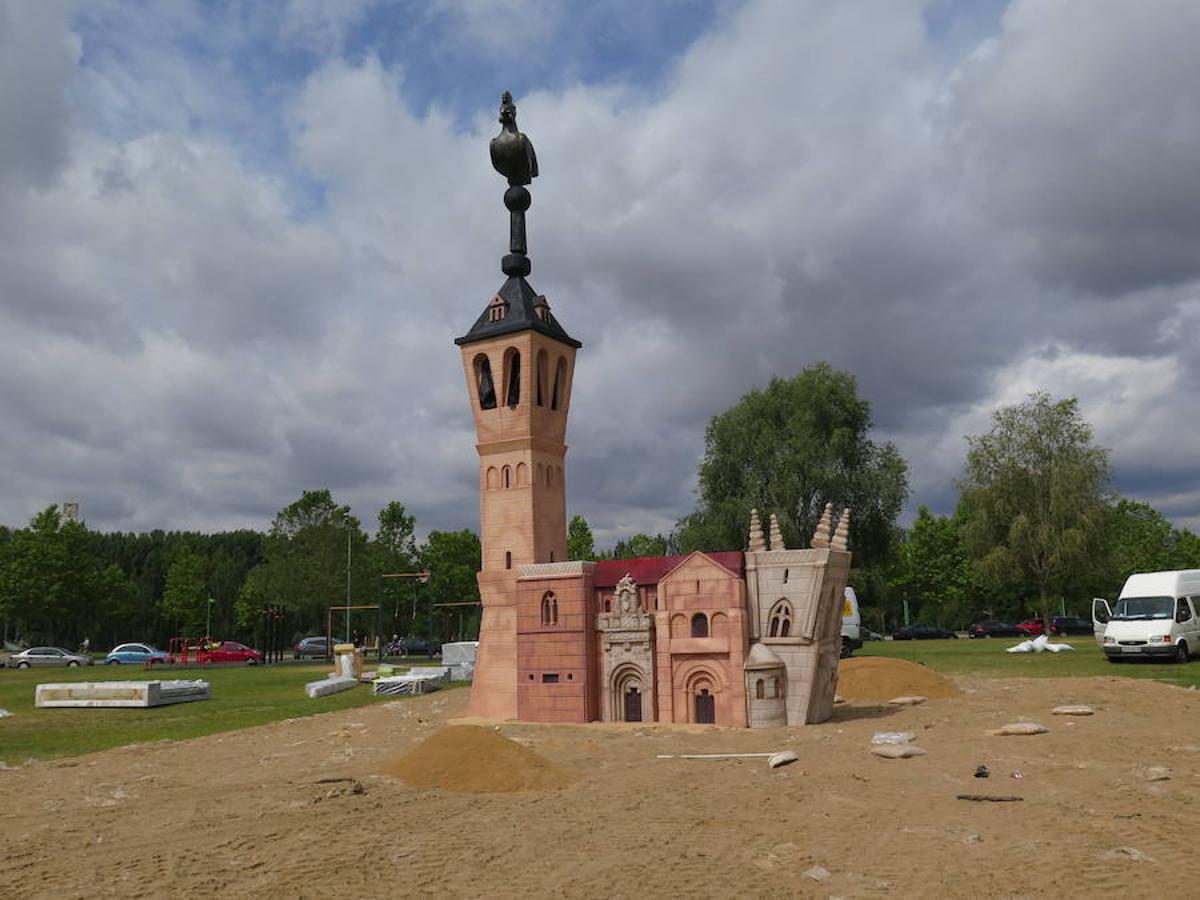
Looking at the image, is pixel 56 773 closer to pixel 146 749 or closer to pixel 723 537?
pixel 146 749

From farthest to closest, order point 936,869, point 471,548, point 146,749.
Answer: point 471,548 → point 146,749 → point 936,869

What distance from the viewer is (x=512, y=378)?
28.4 m

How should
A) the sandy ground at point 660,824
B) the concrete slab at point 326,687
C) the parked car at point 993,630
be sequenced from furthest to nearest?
the parked car at point 993,630, the concrete slab at point 326,687, the sandy ground at point 660,824

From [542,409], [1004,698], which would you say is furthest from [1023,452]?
[542,409]

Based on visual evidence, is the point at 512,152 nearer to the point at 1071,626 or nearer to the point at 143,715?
the point at 143,715

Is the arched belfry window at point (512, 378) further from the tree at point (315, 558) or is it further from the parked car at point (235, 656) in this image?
the parked car at point (235, 656)

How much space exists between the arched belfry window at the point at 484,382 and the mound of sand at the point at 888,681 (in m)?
14.9

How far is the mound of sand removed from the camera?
27.8 metres

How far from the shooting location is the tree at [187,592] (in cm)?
8325

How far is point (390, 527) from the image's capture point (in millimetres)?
73375

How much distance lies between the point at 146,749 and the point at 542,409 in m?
14.2

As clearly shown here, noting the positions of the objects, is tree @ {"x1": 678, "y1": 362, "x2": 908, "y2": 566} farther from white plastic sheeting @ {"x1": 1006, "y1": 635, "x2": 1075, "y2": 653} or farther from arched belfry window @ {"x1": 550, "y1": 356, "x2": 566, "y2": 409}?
arched belfry window @ {"x1": 550, "y1": 356, "x2": 566, "y2": 409}

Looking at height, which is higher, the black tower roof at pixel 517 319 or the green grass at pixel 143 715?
the black tower roof at pixel 517 319

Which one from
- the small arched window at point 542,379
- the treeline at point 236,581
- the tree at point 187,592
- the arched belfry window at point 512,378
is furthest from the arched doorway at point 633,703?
the tree at point 187,592
